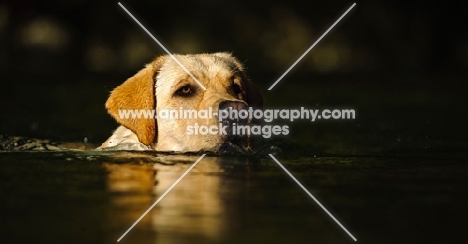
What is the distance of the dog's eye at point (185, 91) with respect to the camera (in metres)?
10.1

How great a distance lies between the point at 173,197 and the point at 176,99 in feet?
6.75

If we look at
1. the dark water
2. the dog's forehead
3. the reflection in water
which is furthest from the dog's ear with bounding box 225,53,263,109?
the reflection in water

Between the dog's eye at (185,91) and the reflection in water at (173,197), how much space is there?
462 mm

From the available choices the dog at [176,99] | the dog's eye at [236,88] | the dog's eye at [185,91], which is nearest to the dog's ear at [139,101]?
the dog at [176,99]

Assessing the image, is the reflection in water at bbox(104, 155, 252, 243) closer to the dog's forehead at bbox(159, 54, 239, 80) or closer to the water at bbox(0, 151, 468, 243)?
the water at bbox(0, 151, 468, 243)

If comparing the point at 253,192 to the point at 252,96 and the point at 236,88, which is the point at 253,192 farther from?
the point at 252,96

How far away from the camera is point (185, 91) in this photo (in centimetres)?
1010

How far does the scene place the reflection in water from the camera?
6.93 metres

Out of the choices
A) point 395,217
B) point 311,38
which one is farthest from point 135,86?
point 311,38

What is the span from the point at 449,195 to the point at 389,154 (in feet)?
10.4

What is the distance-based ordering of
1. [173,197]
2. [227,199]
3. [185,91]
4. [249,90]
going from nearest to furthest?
[227,199]
[173,197]
[185,91]
[249,90]

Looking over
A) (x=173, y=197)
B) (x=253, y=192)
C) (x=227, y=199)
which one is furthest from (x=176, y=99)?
(x=227, y=199)

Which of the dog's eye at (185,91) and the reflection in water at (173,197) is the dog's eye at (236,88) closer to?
the dog's eye at (185,91)

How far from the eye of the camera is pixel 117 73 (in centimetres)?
2808
